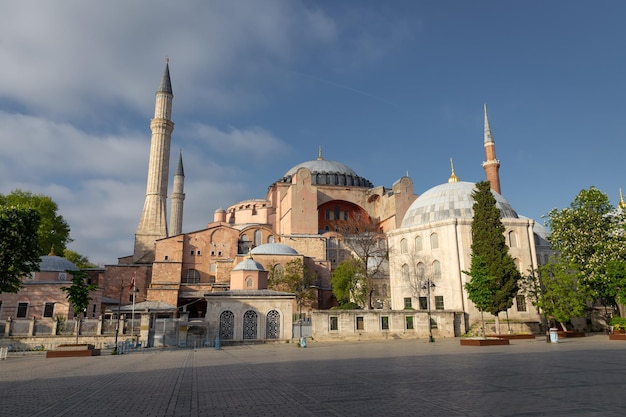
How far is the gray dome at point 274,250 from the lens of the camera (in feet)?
132

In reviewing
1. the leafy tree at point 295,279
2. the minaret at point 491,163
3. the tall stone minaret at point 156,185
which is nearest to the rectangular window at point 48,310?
the tall stone minaret at point 156,185

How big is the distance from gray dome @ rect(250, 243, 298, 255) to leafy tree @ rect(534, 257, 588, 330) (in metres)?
Answer: 21.1

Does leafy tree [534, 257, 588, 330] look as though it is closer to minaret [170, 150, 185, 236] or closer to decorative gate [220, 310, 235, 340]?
decorative gate [220, 310, 235, 340]

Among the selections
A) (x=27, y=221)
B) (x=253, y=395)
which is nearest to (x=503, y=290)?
(x=253, y=395)

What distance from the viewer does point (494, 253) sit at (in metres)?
24.5

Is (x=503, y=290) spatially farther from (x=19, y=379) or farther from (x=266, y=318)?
(x=19, y=379)

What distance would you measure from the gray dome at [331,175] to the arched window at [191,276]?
19034mm

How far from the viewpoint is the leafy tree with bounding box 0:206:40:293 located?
23703 millimetres

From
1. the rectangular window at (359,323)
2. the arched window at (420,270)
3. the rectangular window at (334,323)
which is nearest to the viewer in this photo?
the rectangular window at (334,323)

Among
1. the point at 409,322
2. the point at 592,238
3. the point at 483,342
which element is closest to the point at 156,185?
the point at 409,322

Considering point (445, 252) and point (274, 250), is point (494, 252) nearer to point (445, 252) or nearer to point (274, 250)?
point (445, 252)

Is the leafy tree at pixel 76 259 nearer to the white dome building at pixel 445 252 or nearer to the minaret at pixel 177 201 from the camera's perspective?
the minaret at pixel 177 201

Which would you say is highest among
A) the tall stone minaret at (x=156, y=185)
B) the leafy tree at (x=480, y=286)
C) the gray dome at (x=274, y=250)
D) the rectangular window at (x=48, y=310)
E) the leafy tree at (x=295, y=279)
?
the tall stone minaret at (x=156, y=185)

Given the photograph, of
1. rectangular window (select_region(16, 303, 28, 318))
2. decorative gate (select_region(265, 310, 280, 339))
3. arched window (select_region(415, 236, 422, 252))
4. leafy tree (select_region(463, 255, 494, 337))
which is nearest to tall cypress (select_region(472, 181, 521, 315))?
leafy tree (select_region(463, 255, 494, 337))
